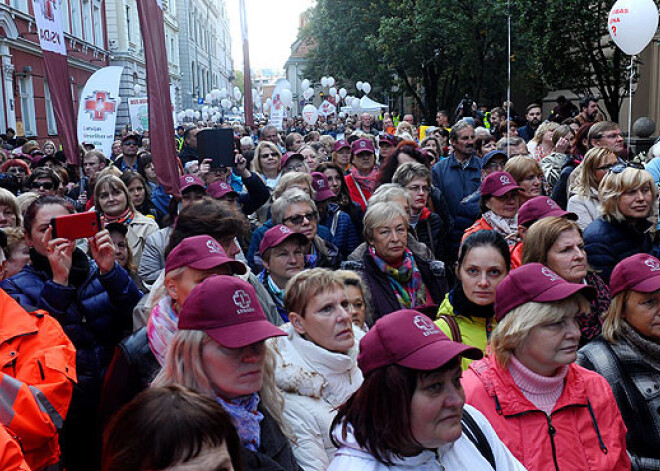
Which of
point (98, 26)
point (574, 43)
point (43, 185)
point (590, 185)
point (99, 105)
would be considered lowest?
point (590, 185)

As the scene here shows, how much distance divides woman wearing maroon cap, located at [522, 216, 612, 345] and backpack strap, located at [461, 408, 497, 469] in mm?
1807

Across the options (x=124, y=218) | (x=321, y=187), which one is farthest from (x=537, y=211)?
(x=124, y=218)

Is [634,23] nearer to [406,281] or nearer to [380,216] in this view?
[380,216]

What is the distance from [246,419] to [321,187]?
4.33 meters

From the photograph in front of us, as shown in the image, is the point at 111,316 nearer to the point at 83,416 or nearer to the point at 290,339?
the point at 83,416

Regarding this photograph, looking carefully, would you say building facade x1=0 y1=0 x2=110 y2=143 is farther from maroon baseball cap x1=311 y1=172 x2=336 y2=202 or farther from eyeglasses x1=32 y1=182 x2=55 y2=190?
maroon baseball cap x1=311 y1=172 x2=336 y2=202

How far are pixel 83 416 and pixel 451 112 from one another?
3089 centimetres

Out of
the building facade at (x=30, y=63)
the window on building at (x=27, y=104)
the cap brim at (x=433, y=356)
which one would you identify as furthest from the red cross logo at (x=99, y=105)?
the window on building at (x=27, y=104)

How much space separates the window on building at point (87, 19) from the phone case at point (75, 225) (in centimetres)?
3319

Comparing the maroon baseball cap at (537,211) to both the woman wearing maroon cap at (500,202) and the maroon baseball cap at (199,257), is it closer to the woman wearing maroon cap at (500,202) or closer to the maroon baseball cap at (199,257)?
the woman wearing maroon cap at (500,202)

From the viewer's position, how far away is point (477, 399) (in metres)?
2.92

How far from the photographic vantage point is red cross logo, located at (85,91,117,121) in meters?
11.5

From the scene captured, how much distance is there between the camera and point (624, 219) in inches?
197

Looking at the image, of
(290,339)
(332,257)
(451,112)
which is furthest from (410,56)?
(290,339)
